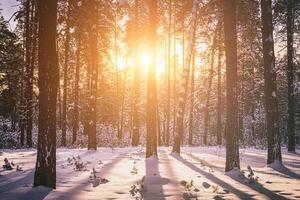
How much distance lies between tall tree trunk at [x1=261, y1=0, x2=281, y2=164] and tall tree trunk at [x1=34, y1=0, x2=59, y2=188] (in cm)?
896

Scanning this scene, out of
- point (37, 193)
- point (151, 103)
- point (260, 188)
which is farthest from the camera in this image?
point (151, 103)

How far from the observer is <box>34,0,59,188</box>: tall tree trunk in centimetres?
780

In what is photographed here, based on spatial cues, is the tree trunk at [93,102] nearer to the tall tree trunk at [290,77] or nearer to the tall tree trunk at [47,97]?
the tall tree trunk at [47,97]

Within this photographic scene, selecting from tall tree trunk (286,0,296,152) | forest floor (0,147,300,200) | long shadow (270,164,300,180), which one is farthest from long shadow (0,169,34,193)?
tall tree trunk (286,0,296,152)

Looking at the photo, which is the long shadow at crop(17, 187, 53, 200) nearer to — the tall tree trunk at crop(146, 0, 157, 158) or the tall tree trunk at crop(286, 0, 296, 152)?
the tall tree trunk at crop(146, 0, 157, 158)

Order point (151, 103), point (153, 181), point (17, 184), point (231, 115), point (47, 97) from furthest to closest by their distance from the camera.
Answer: point (151, 103) < point (231, 115) < point (153, 181) < point (17, 184) < point (47, 97)

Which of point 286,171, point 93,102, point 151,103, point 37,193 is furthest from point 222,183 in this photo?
point 93,102

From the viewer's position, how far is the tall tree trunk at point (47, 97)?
780 centimetres

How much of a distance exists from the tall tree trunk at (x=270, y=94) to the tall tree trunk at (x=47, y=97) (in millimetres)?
8965

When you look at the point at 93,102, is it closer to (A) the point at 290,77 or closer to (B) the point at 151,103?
(B) the point at 151,103

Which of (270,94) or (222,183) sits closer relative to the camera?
(222,183)

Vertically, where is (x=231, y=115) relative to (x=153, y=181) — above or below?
above

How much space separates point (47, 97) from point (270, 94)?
30.2 feet

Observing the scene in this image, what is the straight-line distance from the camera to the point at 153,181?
935cm
